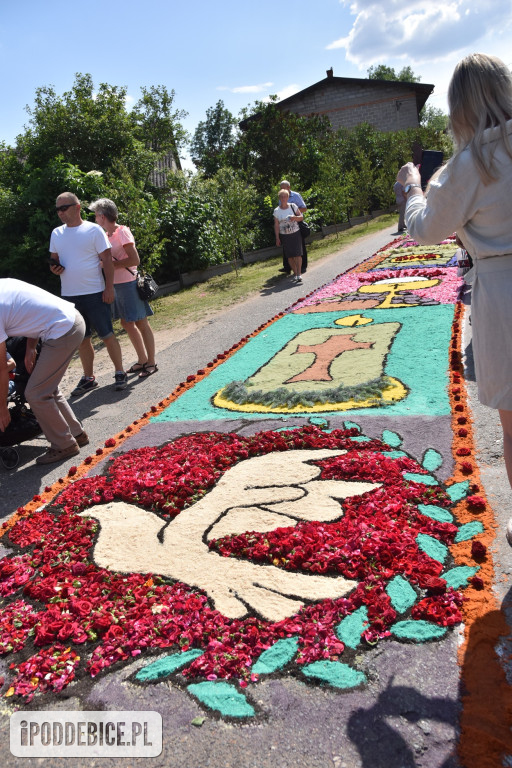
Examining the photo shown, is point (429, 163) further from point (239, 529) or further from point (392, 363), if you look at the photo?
point (392, 363)

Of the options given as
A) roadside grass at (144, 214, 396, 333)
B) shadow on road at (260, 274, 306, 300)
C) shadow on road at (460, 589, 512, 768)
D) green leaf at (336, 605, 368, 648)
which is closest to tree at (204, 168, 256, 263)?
roadside grass at (144, 214, 396, 333)

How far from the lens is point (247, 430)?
479 cm

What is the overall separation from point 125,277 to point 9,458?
8.82 feet

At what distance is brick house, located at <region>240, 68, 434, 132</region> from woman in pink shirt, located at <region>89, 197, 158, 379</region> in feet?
108

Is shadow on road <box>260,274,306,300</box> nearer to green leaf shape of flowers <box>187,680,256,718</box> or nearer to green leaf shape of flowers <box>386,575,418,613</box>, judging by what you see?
green leaf shape of flowers <box>386,575,418,613</box>

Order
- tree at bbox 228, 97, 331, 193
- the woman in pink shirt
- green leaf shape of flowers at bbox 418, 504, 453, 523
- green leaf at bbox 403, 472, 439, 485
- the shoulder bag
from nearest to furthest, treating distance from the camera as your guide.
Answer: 1. green leaf shape of flowers at bbox 418, 504, 453, 523
2. green leaf at bbox 403, 472, 439, 485
3. the woman in pink shirt
4. the shoulder bag
5. tree at bbox 228, 97, 331, 193

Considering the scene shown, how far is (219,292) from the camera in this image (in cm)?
1321

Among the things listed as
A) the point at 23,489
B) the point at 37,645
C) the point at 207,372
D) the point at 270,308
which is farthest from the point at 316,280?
the point at 37,645

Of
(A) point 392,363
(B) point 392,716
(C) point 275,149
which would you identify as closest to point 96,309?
(A) point 392,363

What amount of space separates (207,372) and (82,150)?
40.1ft

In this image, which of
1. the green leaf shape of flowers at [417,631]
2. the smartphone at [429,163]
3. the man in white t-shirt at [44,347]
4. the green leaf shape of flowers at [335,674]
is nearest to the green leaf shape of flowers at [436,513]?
the green leaf shape of flowers at [417,631]

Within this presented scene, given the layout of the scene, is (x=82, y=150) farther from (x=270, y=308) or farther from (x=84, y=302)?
(x=84, y=302)

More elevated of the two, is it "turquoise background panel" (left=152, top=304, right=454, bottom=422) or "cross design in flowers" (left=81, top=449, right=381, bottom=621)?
"turquoise background panel" (left=152, top=304, right=454, bottom=422)

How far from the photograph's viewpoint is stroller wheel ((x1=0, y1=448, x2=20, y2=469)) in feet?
16.4
